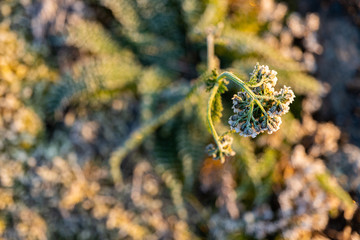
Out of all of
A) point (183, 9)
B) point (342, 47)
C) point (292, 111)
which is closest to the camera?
point (183, 9)

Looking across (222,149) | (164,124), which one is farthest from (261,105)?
(164,124)

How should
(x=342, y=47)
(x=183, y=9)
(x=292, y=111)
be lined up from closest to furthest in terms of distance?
(x=183, y=9) → (x=292, y=111) → (x=342, y=47)

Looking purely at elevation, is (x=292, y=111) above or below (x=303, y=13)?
below

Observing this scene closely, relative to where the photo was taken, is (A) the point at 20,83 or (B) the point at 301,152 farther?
(A) the point at 20,83

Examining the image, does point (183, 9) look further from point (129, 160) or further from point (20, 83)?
point (20, 83)

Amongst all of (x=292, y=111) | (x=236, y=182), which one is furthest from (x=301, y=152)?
(x=236, y=182)

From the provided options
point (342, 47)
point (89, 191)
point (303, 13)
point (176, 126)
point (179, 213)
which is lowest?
point (179, 213)
